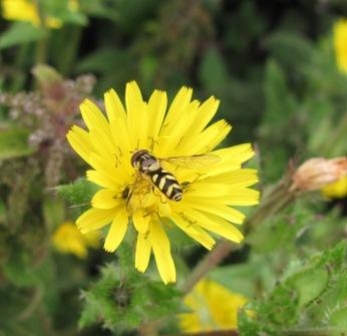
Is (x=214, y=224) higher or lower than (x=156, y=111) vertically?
lower

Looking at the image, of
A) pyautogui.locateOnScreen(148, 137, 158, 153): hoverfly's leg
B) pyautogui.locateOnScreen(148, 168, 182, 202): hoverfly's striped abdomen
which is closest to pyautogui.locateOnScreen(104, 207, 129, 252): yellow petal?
Answer: pyautogui.locateOnScreen(148, 168, 182, 202): hoverfly's striped abdomen

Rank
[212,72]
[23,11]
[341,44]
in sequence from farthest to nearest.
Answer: [341,44] → [212,72] → [23,11]

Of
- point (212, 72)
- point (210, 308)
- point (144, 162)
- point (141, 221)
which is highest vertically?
point (212, 72)

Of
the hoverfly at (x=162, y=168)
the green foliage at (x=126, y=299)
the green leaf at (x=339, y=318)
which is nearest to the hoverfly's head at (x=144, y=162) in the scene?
the hoverfly at (x=162, y=168)

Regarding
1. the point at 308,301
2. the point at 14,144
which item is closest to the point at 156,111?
the point at 308,301

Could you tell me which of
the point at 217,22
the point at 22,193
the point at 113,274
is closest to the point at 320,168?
the point at 113,274

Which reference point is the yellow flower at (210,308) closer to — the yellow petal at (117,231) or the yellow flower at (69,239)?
the yellow flower at (69,239)

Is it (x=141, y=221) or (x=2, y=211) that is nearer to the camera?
(x=141, y=221)

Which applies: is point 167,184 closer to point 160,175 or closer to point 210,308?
point 160,175

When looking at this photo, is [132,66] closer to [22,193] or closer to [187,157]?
[22,193]
